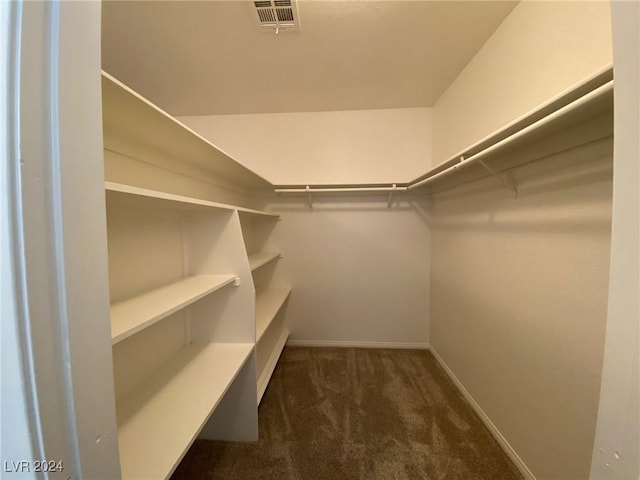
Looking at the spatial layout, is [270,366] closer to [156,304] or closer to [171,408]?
[171,408]

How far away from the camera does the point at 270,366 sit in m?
2.00

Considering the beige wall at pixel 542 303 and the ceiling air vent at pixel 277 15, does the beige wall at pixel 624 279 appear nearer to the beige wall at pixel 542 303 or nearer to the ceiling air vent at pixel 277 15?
the beige wall at pixel 542 303

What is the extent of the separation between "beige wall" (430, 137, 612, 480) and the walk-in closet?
0.01 meters

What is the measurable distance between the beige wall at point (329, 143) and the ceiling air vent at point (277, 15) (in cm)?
105

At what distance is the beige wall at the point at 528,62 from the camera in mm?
907

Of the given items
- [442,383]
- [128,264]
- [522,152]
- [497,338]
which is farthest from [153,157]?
[442,383]

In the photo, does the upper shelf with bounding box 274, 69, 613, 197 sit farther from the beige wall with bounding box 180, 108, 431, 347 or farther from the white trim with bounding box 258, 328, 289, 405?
the white trim with bounding box 258, 328, 289, 405

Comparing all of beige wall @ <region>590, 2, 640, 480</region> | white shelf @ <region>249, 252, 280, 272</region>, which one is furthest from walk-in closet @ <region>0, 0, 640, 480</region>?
white shelf @ <region>249, 252, 280, 272</region>

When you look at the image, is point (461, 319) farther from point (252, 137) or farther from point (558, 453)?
point (252, 137)

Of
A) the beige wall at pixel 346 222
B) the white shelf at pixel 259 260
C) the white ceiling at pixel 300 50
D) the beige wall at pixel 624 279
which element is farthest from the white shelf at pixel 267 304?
the white ceiling at pixel 300 50

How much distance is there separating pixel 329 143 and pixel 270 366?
214 centimetres

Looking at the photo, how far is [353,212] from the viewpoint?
249 centimetres

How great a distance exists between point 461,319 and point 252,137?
2529 mm

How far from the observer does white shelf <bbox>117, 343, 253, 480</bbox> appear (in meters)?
0.75
